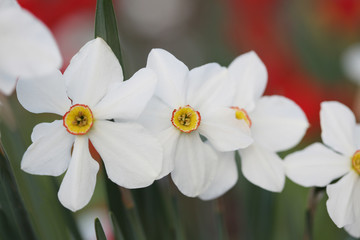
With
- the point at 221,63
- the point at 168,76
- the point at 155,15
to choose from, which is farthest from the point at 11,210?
the point at 155,15

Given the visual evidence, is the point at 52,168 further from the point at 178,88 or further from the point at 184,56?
the point at 184,56

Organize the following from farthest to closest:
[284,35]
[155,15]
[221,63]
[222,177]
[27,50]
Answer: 1. [155,15]
2. [284,35]
3. [221,63]
4. [222,177]
5. [27,50]

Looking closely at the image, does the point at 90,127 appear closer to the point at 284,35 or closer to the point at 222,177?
the point at 222,177

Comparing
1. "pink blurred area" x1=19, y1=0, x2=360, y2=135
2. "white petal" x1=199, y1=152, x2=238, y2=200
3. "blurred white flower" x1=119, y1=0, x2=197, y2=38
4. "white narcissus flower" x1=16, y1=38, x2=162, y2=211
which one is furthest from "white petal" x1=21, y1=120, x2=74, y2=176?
"blurred white flower" x1=119, y1=0, x2=197, y2=38

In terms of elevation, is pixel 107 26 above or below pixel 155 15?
below

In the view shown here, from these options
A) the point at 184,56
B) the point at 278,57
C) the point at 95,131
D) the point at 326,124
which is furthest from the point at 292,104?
the point at 184,56

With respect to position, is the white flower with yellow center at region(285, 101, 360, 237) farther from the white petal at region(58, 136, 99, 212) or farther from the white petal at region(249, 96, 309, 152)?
the white petal at region(58, 136, 99, 212)
